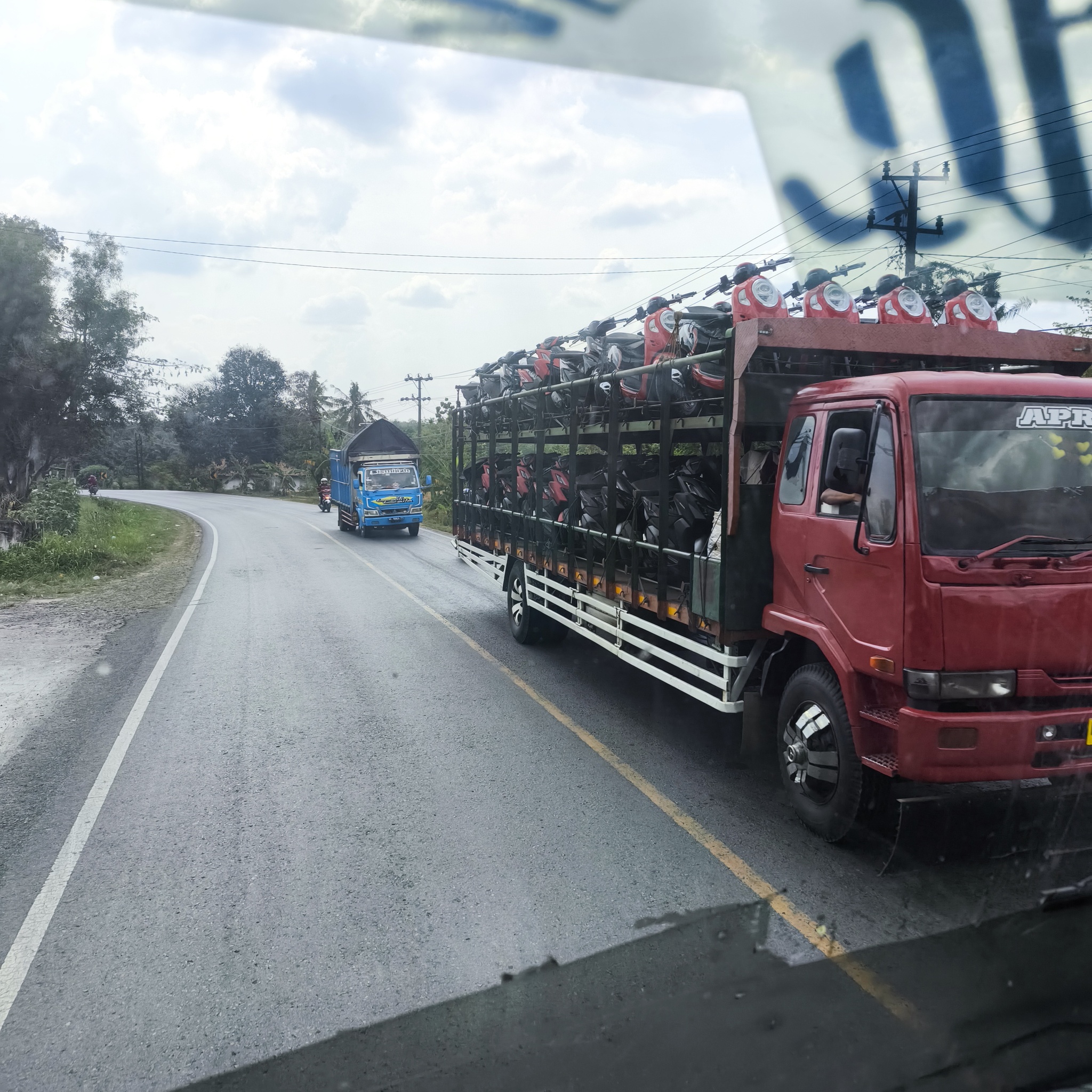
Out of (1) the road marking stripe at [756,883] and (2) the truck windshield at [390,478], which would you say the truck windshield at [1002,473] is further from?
(2) the truck windshield at [390,478]

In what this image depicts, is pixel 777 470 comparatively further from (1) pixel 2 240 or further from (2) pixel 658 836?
(1) pixel 2 240

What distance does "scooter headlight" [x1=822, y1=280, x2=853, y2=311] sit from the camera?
556 cm

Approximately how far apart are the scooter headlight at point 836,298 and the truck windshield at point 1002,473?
153 cm

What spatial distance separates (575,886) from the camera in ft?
13.7

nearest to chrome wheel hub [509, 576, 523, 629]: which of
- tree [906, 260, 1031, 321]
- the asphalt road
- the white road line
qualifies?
the asphalt road

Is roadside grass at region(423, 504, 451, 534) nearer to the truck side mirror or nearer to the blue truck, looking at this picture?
the blue truck

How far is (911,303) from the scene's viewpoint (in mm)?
5676

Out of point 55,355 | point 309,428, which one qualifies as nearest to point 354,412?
point 309,428

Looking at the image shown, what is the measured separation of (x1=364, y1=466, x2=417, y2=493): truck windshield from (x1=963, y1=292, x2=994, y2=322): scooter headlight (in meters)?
20.3

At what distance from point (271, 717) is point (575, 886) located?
373 centimetres

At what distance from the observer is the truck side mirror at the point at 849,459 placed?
4.39m

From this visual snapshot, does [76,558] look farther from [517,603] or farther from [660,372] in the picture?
[660,372]

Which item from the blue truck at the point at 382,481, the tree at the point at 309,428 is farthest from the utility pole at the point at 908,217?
the tree at the point at 309,428

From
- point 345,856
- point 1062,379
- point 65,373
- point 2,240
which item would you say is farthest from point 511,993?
point 65,373
